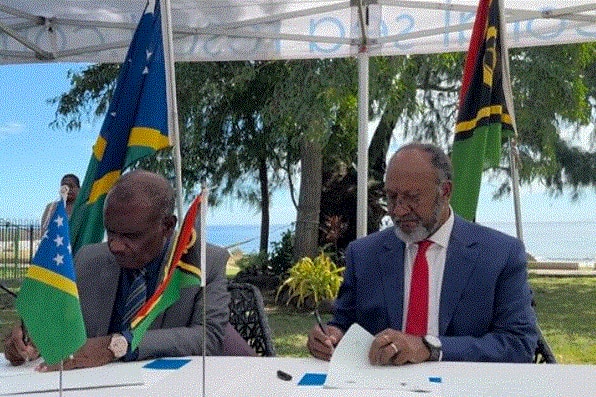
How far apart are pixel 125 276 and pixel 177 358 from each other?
438 millimetres

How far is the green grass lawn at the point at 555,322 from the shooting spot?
840cm

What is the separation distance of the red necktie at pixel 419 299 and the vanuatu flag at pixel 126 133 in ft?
5.48

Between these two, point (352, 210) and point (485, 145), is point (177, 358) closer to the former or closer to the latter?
point (485, 145)

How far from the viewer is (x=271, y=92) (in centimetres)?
1388

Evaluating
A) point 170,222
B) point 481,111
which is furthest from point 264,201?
point 170,222

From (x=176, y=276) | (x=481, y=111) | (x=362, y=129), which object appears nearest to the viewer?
(x=176, y=276)

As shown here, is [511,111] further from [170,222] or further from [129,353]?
[129,353]

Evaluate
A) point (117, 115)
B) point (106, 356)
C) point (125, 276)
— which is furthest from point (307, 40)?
point (106, 356)

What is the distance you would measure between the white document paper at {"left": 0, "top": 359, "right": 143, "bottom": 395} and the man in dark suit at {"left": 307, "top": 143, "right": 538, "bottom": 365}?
62 centimetres

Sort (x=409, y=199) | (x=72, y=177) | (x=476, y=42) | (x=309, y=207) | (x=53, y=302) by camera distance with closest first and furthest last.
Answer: (x=53, y=302) < (x=409, y=199) < (x=476, y=42) < (x=72, y=177) < (x=309, y=207)

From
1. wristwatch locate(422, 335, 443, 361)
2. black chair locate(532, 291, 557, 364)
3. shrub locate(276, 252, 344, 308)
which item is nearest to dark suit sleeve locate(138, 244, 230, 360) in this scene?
wristwatch locate(422, 335, 443, 361)

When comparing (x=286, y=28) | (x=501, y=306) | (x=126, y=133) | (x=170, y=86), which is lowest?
(x=501, y=306)

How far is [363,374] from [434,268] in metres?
0.80

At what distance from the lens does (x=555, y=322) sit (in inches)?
433
